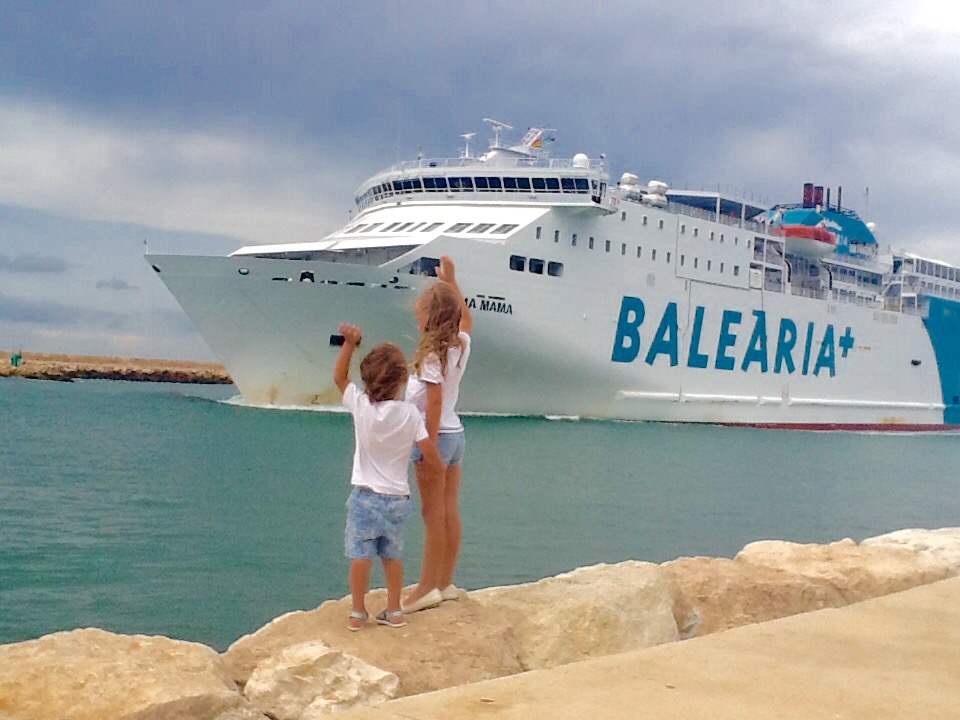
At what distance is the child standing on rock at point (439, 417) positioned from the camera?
328 cm

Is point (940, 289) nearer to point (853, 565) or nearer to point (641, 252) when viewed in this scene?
point (641, 252)

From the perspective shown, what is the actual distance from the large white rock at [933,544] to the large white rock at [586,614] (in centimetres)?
189

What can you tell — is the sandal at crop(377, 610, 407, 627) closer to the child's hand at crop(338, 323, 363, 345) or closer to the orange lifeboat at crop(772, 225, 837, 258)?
the child's hand at crop(338, 323, 363, 345)

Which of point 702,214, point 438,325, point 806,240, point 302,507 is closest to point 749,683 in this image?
point 438,325

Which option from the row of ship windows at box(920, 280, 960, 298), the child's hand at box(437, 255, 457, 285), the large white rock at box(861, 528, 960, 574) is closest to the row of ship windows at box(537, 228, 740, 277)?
the row of ship windows at box(920, 280, 960, 298)

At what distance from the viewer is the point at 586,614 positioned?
344 cm

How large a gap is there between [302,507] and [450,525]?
7.01 metres

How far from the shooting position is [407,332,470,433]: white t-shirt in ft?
10.7

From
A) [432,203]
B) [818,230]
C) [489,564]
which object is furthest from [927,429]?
[489,564]

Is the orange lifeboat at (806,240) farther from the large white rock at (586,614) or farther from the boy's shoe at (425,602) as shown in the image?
the boy's shoe at (425,602)

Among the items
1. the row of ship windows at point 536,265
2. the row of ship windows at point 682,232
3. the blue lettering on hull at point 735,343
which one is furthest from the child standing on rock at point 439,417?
the blue lettering on hull at point 735,343

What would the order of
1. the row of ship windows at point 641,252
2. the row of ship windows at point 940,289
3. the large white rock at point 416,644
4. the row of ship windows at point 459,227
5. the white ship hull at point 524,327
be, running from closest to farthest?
the large white rock at point 416,644 → the white ship hull at point 524,327 → the row of ship windows at point 459,227 → the row of ship windows at point 641,252 → the row of ship windows at point 940,289

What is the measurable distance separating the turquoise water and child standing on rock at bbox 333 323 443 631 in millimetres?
2559

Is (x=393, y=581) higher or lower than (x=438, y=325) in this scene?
lower
